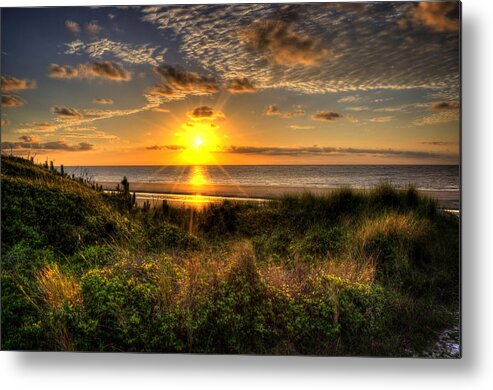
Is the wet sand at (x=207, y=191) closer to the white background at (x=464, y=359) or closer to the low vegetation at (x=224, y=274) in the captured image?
the low vegetation at (x=224, y=274)

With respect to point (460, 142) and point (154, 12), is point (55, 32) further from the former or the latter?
point (460, 142)

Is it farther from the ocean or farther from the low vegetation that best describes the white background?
the ocean

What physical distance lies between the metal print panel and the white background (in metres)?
0.12

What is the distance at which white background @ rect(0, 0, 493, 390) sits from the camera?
3.27 meters

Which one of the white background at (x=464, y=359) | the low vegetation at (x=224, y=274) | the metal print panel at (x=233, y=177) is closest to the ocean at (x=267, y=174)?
the metal print panel at (x=233, y=177)

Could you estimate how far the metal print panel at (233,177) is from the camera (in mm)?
3254

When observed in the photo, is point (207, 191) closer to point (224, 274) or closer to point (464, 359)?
point (224, 274)

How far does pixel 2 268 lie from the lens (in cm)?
350

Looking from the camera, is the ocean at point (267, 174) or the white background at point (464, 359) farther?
the ocean at point (267, 174)

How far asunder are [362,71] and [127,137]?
2.23 m

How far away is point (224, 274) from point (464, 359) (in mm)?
2072

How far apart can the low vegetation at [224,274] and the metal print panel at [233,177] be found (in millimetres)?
16

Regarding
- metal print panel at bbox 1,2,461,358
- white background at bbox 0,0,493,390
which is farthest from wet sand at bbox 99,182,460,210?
white background at bbox 0,0,493,390

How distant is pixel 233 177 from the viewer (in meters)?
4.12
